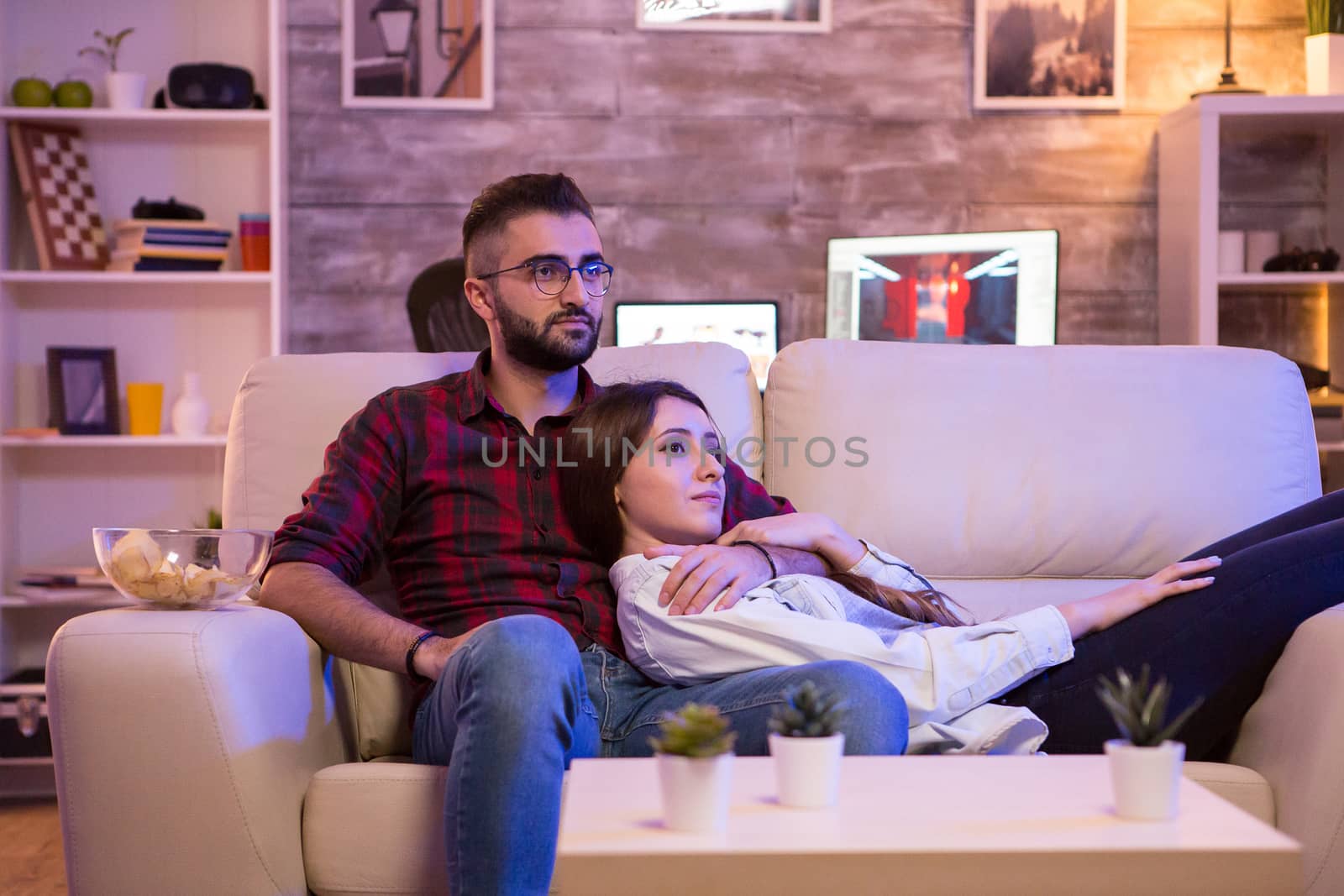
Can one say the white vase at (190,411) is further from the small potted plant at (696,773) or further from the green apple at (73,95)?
the small potted plant at (696,773)

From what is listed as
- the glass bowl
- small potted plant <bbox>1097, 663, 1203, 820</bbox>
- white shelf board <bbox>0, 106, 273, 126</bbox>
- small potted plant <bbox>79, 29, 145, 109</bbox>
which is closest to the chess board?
white shelf board <bbox>0, 106, 273, 126</bbox>

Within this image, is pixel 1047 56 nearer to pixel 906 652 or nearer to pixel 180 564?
pixel 906 652

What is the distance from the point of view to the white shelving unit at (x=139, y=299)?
3594 millimetres

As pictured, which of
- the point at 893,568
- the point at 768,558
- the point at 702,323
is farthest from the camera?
the point at 702,323

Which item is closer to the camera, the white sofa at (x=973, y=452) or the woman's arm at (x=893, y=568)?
the woman's arm at (x=893, y=568)

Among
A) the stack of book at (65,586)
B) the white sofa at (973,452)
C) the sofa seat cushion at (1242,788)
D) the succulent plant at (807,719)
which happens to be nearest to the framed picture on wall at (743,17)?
the white sofa at (973,452)

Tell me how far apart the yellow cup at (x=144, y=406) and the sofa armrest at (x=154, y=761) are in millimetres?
2243

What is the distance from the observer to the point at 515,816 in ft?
4.25

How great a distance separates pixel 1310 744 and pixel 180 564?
136cm

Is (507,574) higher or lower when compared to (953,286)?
lower

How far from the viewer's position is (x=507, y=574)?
1808 millimetres

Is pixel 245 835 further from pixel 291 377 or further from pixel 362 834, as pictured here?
pixel 291 377

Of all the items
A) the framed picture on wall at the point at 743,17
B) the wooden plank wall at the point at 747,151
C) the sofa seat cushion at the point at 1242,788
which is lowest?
the sofa seat cushion at the point at 1242,788

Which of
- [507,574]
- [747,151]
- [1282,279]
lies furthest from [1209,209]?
[507,574]
